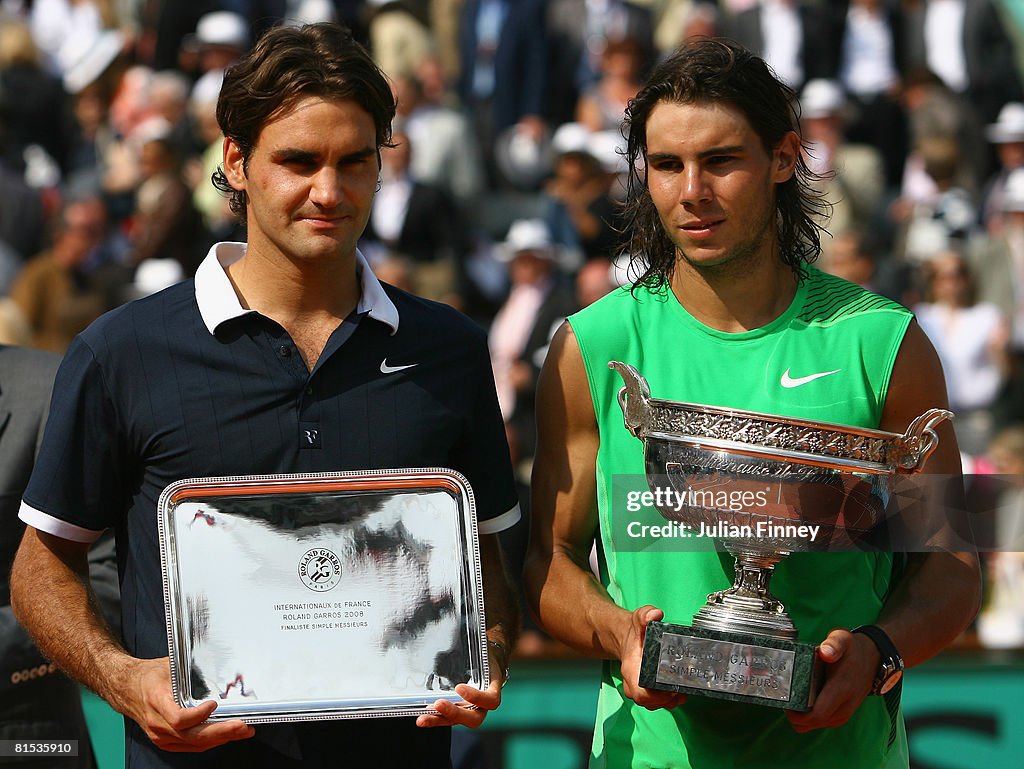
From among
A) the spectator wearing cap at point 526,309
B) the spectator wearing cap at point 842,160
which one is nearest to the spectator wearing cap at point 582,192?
the spectator wearing cap at point 526,309

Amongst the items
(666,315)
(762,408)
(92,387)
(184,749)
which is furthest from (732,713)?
(92,387)

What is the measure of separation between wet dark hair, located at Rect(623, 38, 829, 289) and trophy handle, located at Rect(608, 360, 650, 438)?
0.42 m

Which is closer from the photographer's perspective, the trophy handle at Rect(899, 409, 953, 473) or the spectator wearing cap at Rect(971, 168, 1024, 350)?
the trophy handle at Rect(899, 409, 953, 473)

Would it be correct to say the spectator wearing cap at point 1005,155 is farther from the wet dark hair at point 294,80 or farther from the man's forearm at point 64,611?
the man's forearm at point 64,611

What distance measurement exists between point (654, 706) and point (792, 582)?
407 millimetres

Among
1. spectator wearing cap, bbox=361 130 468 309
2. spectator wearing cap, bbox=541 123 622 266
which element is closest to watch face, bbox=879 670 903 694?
spectator wearing cap, bbox=541 123 622 266

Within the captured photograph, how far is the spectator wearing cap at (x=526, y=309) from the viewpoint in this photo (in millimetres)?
8508

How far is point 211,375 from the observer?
296 centimetres

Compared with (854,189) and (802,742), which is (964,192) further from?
(802,742)

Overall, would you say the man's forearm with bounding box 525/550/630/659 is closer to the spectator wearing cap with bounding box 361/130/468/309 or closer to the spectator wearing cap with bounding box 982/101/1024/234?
the spectator wearing cap with bounding box 361/130/468/309

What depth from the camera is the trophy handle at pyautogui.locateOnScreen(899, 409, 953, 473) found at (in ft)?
9.22

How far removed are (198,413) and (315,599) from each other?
0.40 metres

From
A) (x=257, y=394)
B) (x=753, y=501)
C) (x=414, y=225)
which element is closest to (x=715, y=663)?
(x=753, y=501)

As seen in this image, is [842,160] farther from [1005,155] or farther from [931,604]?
[931,604]
